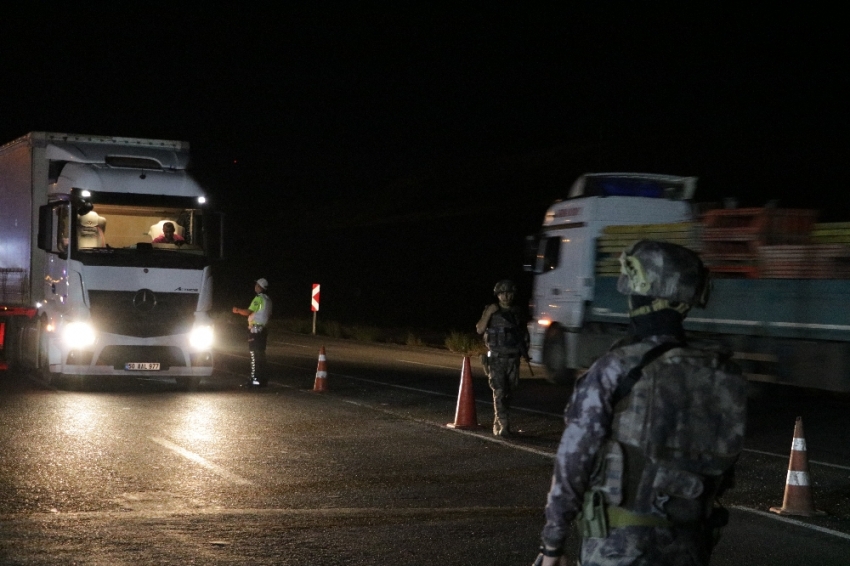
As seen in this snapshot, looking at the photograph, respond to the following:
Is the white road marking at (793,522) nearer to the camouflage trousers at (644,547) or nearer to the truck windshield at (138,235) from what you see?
the camouflage trousers at (644,547)

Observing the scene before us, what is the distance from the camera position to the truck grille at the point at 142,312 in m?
17.1

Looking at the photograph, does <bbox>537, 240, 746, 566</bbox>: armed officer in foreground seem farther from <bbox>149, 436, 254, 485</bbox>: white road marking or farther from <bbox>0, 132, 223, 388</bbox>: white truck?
<bbox>0, 132, 223, 388</bbox>: white truck

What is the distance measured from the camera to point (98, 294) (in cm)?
1706

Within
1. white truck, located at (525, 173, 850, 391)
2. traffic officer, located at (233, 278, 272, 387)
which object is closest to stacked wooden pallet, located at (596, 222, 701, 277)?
white truck, located at (525, 173, 850, 391)

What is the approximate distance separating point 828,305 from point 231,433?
7.09 m

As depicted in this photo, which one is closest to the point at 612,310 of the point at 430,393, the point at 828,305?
the point at 430,393

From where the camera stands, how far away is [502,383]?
12961 millimetres

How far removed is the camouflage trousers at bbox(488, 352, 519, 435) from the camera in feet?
42.5

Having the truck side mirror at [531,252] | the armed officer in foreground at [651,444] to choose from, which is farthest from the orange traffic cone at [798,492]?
the truck side mirror at [531,252]

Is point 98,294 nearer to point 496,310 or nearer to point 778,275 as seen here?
point 496,310

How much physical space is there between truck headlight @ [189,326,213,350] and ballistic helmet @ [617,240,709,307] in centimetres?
1434

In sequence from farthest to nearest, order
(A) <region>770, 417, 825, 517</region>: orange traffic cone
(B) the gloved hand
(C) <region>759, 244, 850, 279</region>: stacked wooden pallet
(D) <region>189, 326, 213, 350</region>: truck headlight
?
(D) <region>189, 326, 213, 350</region>: truck headlight, (C) <region>759, 244, 850, 279</region>: stacked wooden pallet, (A) <region>770, 417, 825, 517</region>: orange traffic cone, (B) the gloved hand

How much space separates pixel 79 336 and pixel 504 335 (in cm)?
690

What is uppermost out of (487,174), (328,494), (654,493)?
(487,174)
